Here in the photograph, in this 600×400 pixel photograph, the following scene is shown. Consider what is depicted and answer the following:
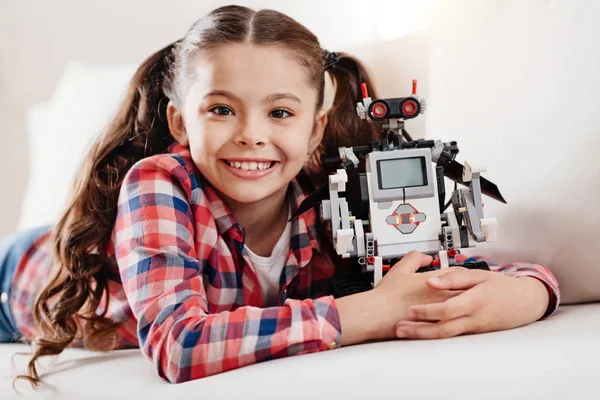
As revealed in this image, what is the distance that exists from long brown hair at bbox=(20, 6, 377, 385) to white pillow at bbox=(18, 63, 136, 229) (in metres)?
0.25

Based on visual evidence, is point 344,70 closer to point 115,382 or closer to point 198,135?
point 198,135

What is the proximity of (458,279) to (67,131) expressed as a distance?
3.02 ft

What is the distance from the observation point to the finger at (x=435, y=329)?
0.83 meters

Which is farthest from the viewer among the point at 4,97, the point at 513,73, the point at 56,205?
the point at 4,97

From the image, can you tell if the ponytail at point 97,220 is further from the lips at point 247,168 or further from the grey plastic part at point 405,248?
the grey plastic part at point 405,248

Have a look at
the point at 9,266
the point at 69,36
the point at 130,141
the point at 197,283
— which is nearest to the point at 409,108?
the point at 197,283

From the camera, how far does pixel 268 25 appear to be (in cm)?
102

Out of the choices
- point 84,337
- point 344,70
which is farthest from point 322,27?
point 84,337

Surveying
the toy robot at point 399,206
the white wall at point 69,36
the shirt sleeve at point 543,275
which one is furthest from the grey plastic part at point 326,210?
the white wall at point 69,36

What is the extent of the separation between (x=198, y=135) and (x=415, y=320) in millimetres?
389

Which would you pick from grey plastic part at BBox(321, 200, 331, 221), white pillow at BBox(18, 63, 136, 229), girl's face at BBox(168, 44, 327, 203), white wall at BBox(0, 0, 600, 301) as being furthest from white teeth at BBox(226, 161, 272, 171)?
white pillow at BBox(18, 63, 136, 229)

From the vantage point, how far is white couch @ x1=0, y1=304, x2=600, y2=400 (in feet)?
2.23

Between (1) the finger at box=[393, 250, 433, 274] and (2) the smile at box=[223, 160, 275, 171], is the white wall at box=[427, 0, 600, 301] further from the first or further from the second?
(2) the smile at box=[223, 160, 275, 171]

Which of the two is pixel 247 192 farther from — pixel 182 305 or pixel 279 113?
pixel 182 305
